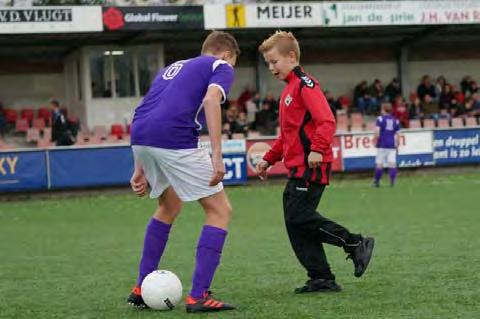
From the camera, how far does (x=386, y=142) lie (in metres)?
22.8

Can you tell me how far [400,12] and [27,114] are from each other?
12.0 metres

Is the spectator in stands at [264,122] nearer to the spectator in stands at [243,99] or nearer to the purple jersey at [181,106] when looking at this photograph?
the spectator in stands at [243,99]

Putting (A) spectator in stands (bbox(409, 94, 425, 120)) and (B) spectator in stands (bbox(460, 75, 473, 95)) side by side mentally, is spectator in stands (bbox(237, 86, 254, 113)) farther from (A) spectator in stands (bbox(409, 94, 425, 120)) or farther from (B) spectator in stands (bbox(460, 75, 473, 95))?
(B) spectator in stands (bbox(460, 75, 473, 95))

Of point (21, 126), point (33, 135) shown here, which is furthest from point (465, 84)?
point (21, 126)

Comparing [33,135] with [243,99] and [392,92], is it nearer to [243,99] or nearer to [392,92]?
[243,99]

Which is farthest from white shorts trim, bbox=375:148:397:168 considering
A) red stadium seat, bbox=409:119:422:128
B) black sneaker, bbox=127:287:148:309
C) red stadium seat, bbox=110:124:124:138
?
black sneaker, bbox=127:287:148:309

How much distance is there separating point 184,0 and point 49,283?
21.8 m

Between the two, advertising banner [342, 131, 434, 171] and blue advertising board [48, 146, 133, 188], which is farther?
advertising banner [342, 131, 434, 171]

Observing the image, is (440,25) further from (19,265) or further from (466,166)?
(19,265)

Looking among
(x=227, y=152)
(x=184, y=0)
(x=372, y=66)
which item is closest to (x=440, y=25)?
(x=372, y=66)

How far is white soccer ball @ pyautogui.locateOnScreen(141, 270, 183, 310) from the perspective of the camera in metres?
6.59

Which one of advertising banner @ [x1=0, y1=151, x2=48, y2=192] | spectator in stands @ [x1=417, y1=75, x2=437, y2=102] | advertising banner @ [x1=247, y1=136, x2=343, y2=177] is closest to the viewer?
advertising banner @ [x1=0, y1=151, x2=48, y2=192]

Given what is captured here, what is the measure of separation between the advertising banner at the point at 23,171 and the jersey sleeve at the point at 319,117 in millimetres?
16787

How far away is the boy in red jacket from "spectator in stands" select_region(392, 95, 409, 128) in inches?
914
